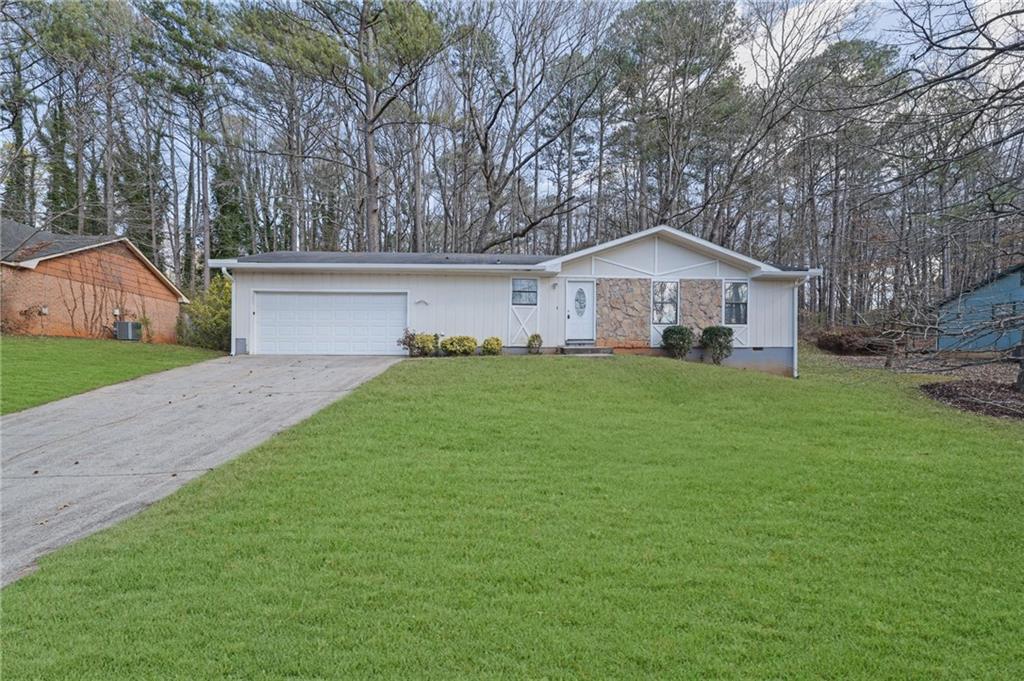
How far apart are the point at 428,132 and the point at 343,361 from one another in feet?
50.1

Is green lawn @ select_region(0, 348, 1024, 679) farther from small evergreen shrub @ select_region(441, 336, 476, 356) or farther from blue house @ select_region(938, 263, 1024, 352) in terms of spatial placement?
small evergreen shrub @ select_region(441, 336, 476, 356)

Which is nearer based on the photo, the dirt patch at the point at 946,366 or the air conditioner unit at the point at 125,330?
the dirt patch at the point at 946,366

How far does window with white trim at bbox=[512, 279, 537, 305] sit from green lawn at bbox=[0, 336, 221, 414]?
8.39 metres

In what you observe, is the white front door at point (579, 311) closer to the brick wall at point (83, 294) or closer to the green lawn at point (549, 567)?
the green lawn at point (549, 567)

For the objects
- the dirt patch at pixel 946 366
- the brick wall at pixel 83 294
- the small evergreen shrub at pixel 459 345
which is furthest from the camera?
the brick wall at pixel 83 294

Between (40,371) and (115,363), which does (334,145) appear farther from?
(40,371)

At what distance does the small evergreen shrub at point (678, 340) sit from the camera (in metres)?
14.5

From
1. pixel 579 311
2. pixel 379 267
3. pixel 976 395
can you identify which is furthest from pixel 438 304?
pixel 976 395

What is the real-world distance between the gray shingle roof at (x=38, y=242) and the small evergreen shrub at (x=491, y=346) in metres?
12.1

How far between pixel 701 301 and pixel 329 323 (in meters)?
10.2

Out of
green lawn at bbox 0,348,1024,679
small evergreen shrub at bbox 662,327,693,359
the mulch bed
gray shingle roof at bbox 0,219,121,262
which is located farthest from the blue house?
gray shingle roof at bbox 0,219,121,262

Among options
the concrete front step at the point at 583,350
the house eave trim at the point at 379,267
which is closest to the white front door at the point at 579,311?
the concrete front step at the point at 583,350

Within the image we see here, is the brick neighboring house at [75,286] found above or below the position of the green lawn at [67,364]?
above

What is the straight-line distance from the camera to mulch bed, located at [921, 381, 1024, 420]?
8859mm
